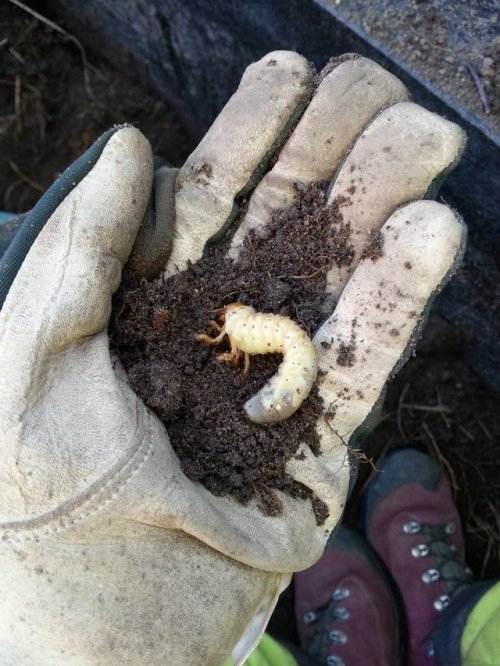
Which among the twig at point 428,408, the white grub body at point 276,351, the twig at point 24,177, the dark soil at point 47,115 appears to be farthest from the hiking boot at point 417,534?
the twig at point 24,177

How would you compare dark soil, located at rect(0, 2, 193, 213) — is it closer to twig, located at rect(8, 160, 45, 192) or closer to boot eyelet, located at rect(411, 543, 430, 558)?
twig, located at rect(8, 160, 45, 192)

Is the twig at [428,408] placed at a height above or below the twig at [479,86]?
below

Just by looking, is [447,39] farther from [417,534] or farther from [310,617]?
[310,617]

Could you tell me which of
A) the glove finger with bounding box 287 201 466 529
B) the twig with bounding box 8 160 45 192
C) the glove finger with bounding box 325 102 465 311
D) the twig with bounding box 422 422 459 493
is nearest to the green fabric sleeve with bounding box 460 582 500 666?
the twig with bounding box 422 422 459 493

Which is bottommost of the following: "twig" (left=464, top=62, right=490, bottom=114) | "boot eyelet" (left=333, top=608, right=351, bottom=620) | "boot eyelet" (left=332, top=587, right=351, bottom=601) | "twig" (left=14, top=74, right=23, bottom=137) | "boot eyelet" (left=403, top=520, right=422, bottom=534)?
"boot eyelet" (left=333, top=608, right=351, bottom=620)

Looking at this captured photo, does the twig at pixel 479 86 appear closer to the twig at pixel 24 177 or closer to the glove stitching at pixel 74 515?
the glove stitching at pixel 74 515

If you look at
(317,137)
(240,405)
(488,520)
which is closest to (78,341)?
(240,405)

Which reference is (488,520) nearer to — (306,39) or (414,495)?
(414,495)
